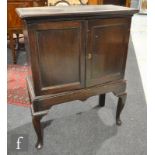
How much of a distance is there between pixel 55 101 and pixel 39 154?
0.44 m

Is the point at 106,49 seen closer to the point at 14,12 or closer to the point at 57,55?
the point at 57,55

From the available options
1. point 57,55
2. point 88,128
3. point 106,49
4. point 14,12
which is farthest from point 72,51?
point 14,12

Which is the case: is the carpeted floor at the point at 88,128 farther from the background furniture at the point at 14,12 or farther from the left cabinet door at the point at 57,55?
the background furniture at the point at 14,12

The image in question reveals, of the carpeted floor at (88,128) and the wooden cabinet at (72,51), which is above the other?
the wooden cabinet at (72,51)

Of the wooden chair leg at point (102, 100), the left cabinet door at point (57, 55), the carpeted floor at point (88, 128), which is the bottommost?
the carpeted floor at point (88, 128)

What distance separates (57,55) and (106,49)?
34cm

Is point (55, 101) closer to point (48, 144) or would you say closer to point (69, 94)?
point (69, 94)

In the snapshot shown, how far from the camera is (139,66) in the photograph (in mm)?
3021

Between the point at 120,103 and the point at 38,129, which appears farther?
the point at 120,103

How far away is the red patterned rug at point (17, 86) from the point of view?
2.19 meters

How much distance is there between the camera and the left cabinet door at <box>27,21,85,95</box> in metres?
1.25

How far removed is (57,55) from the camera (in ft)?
4.41

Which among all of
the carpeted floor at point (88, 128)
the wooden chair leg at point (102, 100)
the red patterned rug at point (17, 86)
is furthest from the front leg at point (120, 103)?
the red patterned rug at point (17, 86)
